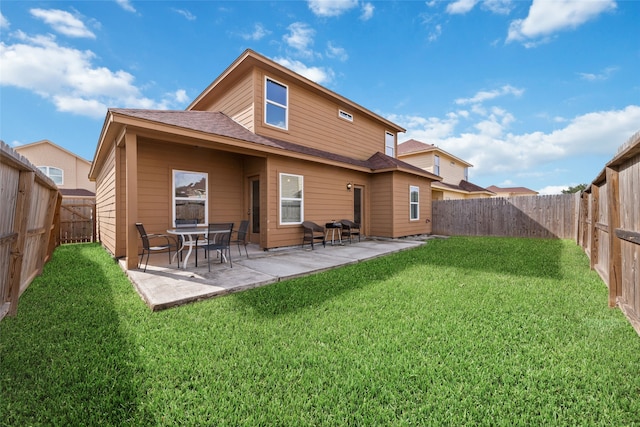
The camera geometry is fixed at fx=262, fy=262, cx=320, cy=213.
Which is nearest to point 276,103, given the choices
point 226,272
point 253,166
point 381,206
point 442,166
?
point 253,166

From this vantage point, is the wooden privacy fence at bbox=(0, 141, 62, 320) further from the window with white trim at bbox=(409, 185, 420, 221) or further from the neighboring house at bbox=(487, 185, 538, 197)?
the neighboring house at bbox=(487, 185, 538, 197)

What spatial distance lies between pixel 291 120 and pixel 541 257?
8068 millimetres

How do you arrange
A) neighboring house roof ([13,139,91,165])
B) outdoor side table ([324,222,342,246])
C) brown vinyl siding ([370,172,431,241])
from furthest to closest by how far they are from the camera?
neighboring house roof ([13,139,91,165]), brown vinyl siding ([370,172,431,241]), outdoor side table ([324,222,342,246])

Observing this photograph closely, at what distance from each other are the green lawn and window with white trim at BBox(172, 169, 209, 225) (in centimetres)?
326

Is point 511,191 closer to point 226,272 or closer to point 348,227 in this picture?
point 348,227

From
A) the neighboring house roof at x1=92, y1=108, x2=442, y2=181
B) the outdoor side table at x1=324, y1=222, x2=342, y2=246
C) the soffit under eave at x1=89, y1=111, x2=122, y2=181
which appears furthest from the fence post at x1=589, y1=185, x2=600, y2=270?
the soffit under eave at x1=89, y1=111, x2=122, y2=181

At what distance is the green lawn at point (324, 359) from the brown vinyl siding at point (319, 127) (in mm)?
5936

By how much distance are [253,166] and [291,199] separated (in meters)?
1.55

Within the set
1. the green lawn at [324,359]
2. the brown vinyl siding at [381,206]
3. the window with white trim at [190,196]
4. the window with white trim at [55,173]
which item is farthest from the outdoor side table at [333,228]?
the window with white trim at [55,173]

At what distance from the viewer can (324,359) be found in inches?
89.0

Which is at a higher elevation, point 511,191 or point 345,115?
point 345,115

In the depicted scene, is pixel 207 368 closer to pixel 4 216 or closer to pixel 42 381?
pixel 42 381

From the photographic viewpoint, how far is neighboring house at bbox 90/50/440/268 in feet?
19.9

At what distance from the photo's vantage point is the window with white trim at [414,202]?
11430mm
